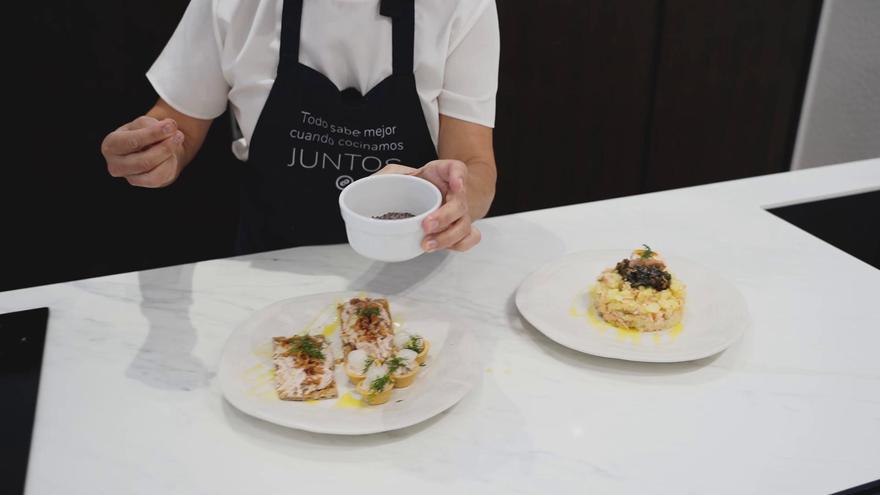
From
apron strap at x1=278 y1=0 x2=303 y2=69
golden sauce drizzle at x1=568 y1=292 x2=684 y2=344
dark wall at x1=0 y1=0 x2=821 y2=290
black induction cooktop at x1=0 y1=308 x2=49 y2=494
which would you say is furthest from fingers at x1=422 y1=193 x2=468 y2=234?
dark wall at x1=0 y1=0 x2=821 y2=290

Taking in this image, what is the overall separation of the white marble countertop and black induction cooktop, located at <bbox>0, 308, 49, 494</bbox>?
0.06ft

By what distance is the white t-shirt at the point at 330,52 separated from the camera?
151cm

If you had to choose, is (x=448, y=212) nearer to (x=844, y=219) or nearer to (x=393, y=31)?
(x=393, y=31)

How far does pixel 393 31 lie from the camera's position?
152 cm

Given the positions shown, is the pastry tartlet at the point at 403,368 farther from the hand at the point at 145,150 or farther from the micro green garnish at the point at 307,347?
the hand at the point at 145,150

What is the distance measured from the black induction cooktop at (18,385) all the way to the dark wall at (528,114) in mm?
1332

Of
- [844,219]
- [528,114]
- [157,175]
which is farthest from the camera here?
[528,114]

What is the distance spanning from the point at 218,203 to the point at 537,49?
135 centimetres

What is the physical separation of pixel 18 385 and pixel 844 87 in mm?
3359

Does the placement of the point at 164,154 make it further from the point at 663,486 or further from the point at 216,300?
the point at 663,486

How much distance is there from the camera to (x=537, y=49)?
2945 millimetres

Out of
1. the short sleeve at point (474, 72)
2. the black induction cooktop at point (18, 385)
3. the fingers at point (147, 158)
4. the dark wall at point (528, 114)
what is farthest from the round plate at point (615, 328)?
the dark wall at point (528, 114)

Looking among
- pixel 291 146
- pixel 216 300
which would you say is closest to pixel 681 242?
pixel 291 146

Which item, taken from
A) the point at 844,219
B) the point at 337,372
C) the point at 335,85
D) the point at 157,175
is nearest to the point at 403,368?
the point at 337,372
